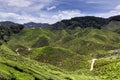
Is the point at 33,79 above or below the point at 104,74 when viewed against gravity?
above

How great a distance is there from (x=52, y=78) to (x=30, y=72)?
36.8 feet

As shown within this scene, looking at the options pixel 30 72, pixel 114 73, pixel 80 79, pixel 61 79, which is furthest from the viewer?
pixel 114 73

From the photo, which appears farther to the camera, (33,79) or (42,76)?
(42,76)

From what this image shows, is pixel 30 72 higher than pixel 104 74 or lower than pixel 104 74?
higher

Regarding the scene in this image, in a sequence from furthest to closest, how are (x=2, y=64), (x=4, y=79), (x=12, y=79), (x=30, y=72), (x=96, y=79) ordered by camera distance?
1. (x=96, y=79)
2. (x=30, y=72)
3. (x=2, y=64)
4. (x=12, y=79)
5. (x=4, y=79)

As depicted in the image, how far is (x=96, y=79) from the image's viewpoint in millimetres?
169750

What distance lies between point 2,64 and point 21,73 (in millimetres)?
8095

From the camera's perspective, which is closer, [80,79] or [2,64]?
[2,64]

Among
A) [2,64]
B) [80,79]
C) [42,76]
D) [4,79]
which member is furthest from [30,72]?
[80,79]

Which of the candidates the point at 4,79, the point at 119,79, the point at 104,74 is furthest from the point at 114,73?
the point at 4,79

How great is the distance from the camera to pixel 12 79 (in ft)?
334

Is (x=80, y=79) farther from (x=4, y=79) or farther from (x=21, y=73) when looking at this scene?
(x=4, y=79)

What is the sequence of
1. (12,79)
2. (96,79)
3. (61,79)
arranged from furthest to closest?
(96,79) → (61,79) → (12,79)

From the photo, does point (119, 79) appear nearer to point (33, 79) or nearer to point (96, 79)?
point (96, 79)
